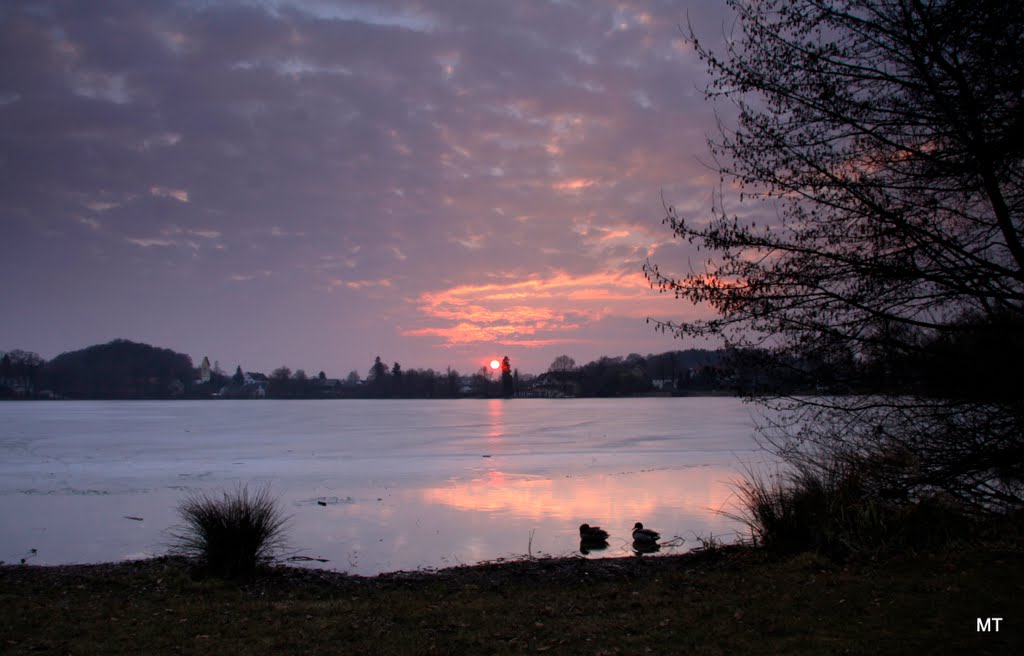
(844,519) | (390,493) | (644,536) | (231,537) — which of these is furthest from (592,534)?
(390,493)

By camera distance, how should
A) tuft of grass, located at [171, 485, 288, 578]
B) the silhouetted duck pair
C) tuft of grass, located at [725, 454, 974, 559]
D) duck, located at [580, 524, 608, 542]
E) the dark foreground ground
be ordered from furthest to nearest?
duck, located at [580, 524, 608, 542], the silhouetted duck pair, tuft of grass, located at [171, 485, 288, 578], tuft of grass, located at [725, 454, 974, 559], the dark foreground ground

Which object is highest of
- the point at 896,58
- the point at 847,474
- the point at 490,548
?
the point at 896,58

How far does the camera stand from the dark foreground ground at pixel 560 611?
20.4 ft

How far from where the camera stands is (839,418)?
7973 mm

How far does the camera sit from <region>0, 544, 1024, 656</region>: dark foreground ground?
20.4ft

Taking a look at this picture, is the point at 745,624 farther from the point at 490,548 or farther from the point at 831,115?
the point at 490,548

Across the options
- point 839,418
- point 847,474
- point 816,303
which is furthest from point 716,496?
point 816,303

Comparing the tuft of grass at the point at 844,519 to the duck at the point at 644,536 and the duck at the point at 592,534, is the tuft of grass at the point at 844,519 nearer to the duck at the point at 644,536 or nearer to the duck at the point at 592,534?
the duck at the point at 644,536

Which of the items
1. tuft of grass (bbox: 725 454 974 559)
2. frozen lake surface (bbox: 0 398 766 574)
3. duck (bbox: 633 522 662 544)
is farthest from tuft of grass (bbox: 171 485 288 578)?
tuft of grass (bbox: 725 454 974 559)

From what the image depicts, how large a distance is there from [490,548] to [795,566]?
6383 millimetres

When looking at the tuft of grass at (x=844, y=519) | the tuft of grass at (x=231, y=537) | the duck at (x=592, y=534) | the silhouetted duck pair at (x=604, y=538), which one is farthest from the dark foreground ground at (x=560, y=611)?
the duck at (x=592, y=534)

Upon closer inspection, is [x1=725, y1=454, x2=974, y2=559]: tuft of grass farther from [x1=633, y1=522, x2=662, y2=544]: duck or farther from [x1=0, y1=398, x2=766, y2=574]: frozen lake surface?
[x1=0, y1=398, x2=766, y2=574]: frozen lake surface

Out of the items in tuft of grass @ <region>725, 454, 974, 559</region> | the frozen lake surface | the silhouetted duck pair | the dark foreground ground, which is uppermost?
tuft of grass @ <region>725, 454, 974, 559</region>

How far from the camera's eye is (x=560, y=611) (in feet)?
26.2
